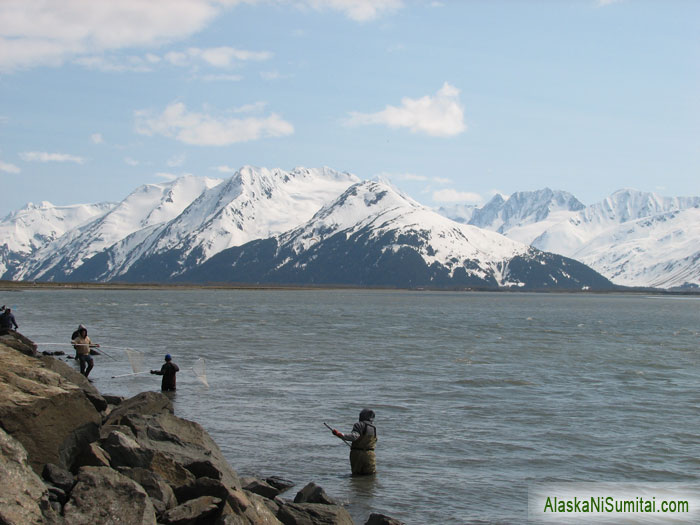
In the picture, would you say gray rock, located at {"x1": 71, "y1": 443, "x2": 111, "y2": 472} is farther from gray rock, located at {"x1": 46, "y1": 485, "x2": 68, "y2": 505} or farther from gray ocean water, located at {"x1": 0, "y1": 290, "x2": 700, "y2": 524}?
gray ocean water, located at {"x1": 0, "y1": 290, "x2": 700, "y2": 524}

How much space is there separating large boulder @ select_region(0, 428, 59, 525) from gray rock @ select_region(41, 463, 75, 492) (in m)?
1.03

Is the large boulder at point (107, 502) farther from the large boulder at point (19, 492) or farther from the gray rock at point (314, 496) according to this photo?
the gray rock at point (314, 496)

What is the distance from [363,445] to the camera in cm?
2478

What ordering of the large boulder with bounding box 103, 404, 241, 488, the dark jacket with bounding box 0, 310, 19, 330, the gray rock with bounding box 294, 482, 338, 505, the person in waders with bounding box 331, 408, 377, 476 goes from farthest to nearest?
1. the dark jacket with bounding box 0, 310, 19, 330
2. the person in waders with bounding box 331, 408, 377, 476
3. the gray rock with bounding box 294, 482, 338, 505
4. the large boulder with bounding box 103, 404, 241, 488

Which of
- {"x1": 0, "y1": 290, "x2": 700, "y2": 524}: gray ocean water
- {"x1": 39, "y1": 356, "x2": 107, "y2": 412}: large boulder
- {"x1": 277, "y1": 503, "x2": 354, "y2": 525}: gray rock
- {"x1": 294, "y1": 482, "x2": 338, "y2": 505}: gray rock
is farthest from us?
{"x1": 39, "y1": 356, "x2": 107, "y2": 412}: large boulder

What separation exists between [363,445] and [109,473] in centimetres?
971

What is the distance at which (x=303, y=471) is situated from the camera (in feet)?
83.9

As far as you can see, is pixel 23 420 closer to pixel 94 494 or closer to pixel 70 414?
pixel 70 414

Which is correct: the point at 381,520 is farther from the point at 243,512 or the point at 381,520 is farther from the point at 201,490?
the point at 201,490

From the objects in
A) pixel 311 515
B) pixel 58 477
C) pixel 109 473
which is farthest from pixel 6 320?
pixel 311 515

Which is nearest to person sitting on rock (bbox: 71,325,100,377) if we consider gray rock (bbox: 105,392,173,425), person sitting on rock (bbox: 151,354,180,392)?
person sitting on rock (bbox: 151,354,180,392)

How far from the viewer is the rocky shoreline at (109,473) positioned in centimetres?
1577

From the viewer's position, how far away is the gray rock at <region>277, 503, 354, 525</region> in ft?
60.6

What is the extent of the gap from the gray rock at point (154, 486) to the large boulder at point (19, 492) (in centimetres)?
234
